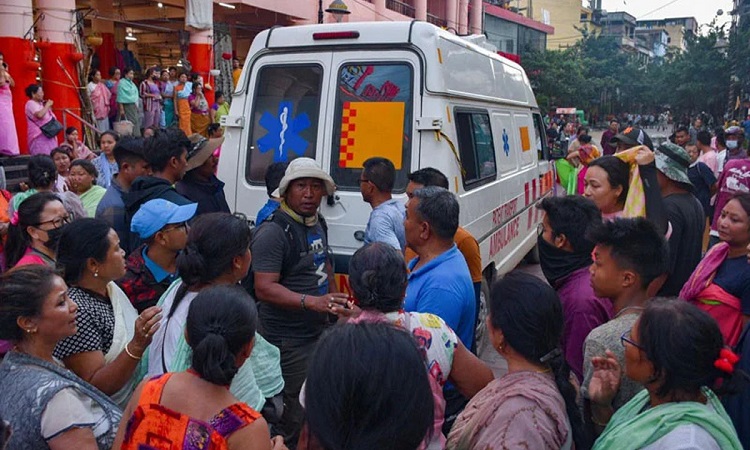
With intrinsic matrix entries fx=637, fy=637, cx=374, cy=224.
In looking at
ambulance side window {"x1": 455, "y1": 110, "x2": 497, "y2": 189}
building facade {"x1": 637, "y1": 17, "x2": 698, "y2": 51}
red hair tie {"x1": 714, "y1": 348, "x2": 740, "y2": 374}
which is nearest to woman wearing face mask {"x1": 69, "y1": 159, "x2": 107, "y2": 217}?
Answer: ambulance side window {"x1": 455, "y1": 110, "x2": 497, "y2": 189}

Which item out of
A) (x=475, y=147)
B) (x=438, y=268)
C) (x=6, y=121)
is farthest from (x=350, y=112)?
(x=6, y=121)

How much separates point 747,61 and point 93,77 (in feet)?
92.1

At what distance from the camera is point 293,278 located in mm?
3514

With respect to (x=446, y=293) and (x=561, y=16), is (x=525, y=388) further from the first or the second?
(x=561, y=16)

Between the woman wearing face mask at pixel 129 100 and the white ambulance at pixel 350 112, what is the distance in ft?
28.0

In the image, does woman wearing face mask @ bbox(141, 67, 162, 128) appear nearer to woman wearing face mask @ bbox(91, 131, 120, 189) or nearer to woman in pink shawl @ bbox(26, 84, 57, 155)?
woman in pink shawl @ bbox(26, 84, 57, 155)

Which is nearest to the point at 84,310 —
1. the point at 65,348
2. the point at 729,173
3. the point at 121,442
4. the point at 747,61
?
the point at 65,348

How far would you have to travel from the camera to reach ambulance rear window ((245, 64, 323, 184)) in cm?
462

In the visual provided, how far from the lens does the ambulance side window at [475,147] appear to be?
4914mm

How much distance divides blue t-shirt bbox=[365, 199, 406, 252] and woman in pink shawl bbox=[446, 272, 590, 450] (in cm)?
188

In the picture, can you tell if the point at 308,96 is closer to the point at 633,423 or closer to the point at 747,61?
the point at 633,423

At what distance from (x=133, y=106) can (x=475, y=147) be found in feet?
30.8

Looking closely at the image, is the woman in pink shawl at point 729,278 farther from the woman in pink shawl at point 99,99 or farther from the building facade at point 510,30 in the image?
the building facade at point 510,30

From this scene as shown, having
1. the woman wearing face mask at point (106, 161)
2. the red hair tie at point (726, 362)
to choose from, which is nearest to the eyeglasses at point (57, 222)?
the red hair tie at point (726, 362)
